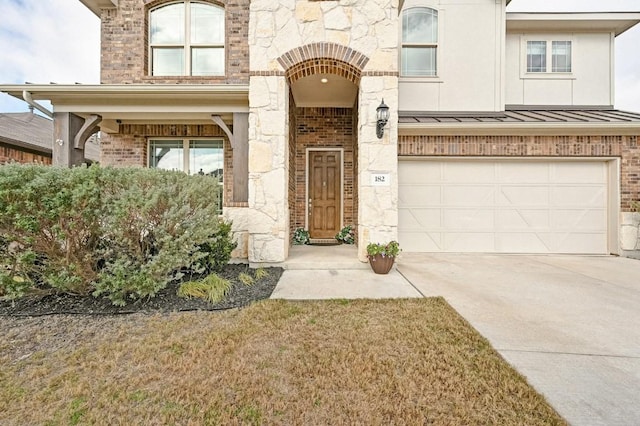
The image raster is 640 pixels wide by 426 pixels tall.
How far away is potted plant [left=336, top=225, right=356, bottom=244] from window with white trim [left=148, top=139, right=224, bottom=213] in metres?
3.32

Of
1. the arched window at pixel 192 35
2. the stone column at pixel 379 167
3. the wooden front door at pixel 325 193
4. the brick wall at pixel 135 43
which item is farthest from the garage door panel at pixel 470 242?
the arched window at pixel 192 35

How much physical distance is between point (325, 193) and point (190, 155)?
3.54 meters

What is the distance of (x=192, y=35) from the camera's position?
6984 mm

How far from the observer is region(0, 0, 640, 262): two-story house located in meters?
5.05

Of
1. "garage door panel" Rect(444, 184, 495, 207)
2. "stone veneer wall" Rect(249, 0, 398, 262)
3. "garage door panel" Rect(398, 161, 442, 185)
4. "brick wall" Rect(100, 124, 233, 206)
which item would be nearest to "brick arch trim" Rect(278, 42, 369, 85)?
"stone veneer wall" Rect(249, 0, 398, 262)

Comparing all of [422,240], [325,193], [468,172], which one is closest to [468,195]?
[468,172]

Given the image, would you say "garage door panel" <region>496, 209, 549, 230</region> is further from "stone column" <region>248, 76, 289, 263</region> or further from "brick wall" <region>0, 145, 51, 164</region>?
"brick wall" <region>0, 145, 51, 164</region>

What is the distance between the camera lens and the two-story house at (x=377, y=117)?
16.6ft

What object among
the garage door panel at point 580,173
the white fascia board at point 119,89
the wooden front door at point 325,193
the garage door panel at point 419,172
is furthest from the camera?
the wooden front door at point 325,193

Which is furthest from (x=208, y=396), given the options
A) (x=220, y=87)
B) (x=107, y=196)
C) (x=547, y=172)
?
(x=547, y=172)

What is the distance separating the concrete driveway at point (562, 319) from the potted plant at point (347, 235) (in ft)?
6.27

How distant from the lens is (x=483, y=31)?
7137mm

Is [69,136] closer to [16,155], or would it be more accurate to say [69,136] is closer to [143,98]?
[143,98]

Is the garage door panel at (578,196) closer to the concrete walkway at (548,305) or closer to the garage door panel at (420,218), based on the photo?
the concrete walkway at (548,305)
